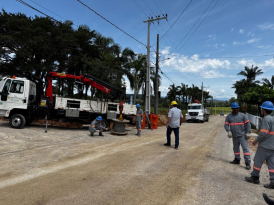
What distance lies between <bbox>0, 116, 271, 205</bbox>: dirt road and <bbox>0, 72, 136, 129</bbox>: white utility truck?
429 centimetres

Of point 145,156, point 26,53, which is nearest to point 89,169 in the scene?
→ point 145,156

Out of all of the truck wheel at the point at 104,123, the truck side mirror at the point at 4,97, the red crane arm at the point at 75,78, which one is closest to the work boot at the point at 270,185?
the truck wheel at the point at 104,123

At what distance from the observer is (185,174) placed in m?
4.41

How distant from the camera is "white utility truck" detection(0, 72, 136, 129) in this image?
1006cm

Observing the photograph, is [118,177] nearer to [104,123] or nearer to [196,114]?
[104,123]

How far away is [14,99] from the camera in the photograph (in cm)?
1012

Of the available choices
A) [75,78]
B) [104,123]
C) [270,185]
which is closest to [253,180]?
[270,185]

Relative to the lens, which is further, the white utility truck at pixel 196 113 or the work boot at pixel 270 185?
the white utility truck at pixel 196 113

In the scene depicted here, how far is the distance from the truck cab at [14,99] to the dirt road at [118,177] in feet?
13.3

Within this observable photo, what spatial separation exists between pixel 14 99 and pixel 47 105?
1807 millimetres

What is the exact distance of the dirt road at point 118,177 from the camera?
3.19 metres

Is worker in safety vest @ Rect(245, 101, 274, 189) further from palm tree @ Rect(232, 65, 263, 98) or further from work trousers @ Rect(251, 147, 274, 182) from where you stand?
palm tree @ Rect(232, 65, 263, 98)

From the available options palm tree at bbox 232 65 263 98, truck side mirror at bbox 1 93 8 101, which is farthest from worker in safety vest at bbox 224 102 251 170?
palm tree at bbox 232 65 263 98

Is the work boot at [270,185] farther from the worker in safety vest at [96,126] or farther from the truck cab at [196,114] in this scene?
the truck cab at [196,114]
